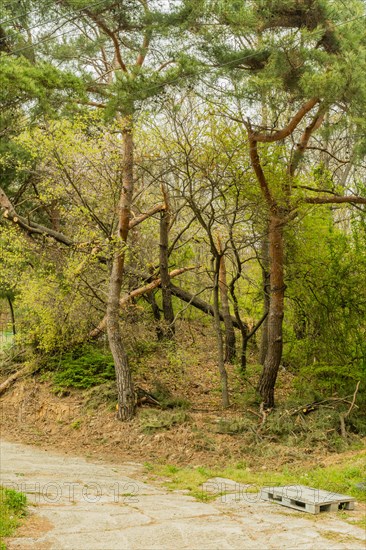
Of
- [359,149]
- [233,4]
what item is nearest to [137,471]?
[359,149]

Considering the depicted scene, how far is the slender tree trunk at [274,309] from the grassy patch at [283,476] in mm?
2433

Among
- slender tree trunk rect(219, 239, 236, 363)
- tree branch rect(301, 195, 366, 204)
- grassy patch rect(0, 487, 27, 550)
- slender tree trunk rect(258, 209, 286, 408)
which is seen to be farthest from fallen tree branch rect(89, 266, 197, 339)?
grassy patch rect(0, 487, 27, 550)

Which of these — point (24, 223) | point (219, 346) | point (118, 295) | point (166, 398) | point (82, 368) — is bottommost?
point (166, 398)

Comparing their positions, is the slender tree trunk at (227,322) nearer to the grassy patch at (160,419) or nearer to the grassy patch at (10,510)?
the grassy patch at (160,419)

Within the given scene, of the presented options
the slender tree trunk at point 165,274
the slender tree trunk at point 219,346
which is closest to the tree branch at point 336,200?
the slender tree trunk at point 219,346

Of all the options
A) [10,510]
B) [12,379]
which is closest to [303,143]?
[10,510]

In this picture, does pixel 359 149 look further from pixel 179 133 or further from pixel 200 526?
pixel 200 526

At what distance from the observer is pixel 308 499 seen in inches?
260

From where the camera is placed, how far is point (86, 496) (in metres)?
7.79

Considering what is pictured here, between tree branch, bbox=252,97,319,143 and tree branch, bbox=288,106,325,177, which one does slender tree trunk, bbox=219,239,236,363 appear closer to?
tree branch, bbox=288,106,325,177

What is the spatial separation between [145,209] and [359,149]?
625cm

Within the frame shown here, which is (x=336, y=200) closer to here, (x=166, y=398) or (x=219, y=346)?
(x=219, y=346)

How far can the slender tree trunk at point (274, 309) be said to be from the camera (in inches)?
473

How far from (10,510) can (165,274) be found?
8.87 m
